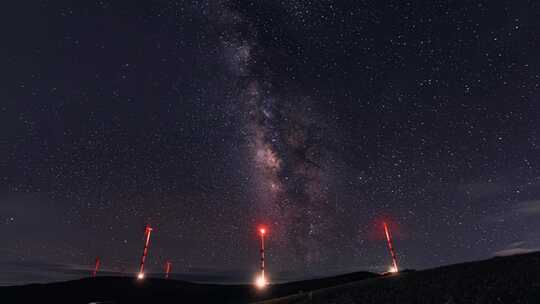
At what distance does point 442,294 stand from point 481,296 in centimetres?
157

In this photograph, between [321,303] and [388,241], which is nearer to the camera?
[321,303]

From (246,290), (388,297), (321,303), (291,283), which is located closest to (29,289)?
(246,290)

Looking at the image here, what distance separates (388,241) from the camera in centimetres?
4441

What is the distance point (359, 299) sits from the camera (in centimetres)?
1606

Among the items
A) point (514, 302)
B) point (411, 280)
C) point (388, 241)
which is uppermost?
point (388, 241)

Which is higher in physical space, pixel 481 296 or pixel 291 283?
pixel 291 283

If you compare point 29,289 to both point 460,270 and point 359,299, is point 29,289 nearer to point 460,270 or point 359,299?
point 359,299

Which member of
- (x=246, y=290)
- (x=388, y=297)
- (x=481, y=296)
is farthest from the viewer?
(x=246, y=290)

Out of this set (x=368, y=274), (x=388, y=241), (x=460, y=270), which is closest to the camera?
(x=460, y=270)

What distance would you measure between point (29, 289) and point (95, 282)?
11952 mm

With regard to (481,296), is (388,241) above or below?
above

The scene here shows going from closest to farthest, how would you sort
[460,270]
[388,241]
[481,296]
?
[481,296] → [460,270] → [388,241]

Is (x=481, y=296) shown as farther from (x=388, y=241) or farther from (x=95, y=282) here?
(x=95, y=282)

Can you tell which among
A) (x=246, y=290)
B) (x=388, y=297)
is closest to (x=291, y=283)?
(x=246, y=290)
